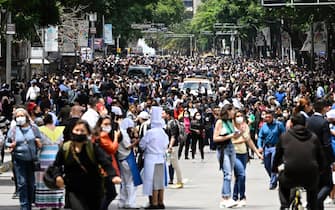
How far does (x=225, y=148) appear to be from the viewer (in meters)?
17.3

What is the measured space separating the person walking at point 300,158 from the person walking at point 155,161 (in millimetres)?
4236

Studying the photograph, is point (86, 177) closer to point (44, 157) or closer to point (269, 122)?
point (44, 157)

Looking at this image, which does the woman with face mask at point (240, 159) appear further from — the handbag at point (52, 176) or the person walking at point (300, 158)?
the handbag at point (52, 176)

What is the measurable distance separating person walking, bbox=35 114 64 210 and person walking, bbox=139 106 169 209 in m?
2.03

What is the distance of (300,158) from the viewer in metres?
12.9

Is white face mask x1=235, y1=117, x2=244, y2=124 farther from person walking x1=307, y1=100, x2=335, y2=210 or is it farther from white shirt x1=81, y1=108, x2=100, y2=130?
person walking x1=307, y1=100, x2=335, y2=210

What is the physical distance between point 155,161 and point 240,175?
1446mm

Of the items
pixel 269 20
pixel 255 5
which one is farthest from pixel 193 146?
pixel 269 20

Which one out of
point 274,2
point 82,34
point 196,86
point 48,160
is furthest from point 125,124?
point 82,34

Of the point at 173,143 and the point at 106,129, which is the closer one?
the point at 106,129

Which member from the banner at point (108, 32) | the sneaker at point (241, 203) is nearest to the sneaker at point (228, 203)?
the sneaker at point (241, 203)

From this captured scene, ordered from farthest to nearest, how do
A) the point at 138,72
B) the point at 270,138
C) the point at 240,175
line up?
1. the point at 138,72
2. the point at 270,138
3. the point at 240,175

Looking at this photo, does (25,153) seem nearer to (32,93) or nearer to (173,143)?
Answer: (173,143)

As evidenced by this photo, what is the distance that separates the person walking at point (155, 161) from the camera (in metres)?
17.2
